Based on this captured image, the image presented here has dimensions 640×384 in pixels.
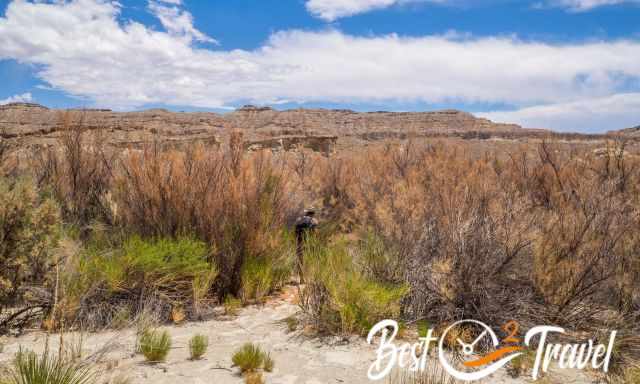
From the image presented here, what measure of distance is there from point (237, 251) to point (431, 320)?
2.56 m

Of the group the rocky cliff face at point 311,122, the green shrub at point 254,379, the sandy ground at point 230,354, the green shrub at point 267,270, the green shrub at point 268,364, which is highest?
the rocky cliff face at point 311,122

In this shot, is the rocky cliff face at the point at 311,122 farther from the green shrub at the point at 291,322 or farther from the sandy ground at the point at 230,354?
the sandy ground at the point at 230,354

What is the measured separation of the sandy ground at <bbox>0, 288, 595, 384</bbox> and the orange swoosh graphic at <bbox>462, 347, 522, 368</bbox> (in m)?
0.17

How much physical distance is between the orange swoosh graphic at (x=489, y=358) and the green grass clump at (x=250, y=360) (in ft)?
6.07

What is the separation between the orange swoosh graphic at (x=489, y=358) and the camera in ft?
13.0

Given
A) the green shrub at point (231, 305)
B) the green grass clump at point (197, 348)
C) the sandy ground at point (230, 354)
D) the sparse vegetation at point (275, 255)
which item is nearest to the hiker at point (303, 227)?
the sparse vegetation at point (275, 255)

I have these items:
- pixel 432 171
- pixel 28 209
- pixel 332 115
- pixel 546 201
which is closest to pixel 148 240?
pixel 28 209

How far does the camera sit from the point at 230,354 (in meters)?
4.00

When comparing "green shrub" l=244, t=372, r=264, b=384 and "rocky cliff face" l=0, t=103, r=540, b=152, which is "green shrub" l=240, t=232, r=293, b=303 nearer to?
"green shrub" l=244, t=372, r=264, b=384

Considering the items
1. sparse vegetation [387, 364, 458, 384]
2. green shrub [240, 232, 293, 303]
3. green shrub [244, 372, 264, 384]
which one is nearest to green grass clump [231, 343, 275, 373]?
green shrub [244, 372, 264, 384]

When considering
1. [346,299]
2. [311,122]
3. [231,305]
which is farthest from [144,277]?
[311,122]

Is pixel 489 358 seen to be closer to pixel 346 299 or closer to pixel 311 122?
pixel 346 299

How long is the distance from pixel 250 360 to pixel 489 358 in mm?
2286

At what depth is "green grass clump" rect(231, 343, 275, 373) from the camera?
12.0 ft
